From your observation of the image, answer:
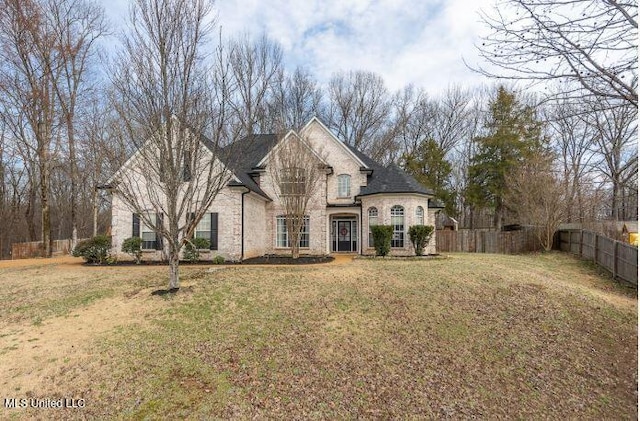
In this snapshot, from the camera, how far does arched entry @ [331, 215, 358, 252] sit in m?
19.2

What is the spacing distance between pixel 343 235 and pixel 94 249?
468 inches

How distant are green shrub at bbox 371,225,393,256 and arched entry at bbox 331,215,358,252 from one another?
10.7ft

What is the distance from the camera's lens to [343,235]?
1930 cm

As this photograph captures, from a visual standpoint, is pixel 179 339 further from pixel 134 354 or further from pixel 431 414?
pixel 431 414

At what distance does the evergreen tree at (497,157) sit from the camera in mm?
28295

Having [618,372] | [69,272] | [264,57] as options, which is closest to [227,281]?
[69,272]

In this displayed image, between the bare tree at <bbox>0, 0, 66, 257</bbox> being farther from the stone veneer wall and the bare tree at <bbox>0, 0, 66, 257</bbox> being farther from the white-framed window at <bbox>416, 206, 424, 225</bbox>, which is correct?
the white-framed window at <bbox>416, 206, 424, 225</bbox>

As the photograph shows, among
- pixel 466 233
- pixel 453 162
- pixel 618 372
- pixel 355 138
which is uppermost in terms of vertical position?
pixel 355 138

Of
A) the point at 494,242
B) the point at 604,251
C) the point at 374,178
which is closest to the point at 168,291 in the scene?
the point at 374,178

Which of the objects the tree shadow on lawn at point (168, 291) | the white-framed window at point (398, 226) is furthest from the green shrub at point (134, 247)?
the white-framed window at point (398, 226)

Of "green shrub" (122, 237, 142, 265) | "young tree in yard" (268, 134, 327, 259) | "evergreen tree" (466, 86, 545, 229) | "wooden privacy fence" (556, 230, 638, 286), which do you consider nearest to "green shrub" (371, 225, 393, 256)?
"young tree in yard" (268, 134, 327, 259)

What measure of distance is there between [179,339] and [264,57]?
23.2m

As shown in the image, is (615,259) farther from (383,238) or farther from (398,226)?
(383,238)

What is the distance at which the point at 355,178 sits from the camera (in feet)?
61.4
